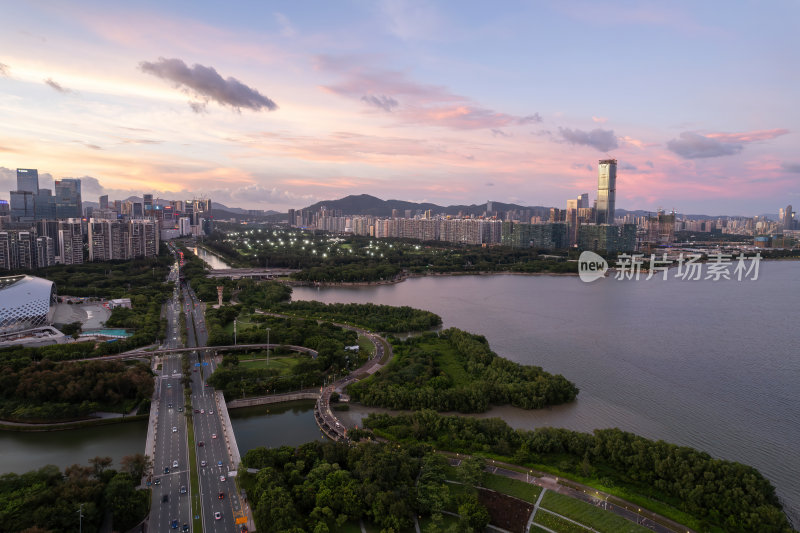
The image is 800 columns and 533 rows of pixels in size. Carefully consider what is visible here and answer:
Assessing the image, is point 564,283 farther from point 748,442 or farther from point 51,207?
point 51,207

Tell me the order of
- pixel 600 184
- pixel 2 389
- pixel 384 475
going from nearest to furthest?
1. pixel 384 475
2. pixel 2 389
3. pixel 600 184

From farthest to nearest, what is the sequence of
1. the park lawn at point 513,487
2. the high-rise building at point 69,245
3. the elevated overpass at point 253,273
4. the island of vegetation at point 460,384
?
Result: the elevated overpass at point 253,273 < the high-rise building at point 69,245 < the island of vegetation at point 460,384 < the park lawn at point 513,487

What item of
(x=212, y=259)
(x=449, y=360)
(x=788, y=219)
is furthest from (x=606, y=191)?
(x=449, y=360)

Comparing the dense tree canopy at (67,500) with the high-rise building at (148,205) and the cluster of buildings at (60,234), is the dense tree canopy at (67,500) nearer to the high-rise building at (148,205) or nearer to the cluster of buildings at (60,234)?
Answer: the cluster of buildings at (60,234)

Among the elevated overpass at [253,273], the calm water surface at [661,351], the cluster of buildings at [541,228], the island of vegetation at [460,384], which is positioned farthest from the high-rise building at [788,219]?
the island of vegetation at [460,384]

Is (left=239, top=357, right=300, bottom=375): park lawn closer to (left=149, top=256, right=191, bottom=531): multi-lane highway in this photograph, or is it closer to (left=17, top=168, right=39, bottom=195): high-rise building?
(left=149, top=256, right=191, bottom=531): multi-lane highway

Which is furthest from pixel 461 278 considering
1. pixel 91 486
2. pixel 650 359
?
pixel 91 486
